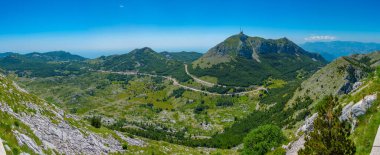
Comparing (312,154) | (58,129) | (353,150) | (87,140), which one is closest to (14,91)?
(58,129)

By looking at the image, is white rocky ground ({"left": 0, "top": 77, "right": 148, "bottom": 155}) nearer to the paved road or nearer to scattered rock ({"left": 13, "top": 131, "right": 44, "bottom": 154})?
scattered rock ({"left": 13, "top": 131, "right": 44, "bottom": 154})

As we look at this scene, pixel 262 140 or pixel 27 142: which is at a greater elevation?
pixel 27 142

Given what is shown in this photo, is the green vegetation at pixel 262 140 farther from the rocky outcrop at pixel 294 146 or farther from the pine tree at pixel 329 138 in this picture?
the pine tree at pixel 329 138

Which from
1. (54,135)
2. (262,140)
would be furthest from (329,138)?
(262,140)

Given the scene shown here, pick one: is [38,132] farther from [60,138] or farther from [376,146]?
[376,146]

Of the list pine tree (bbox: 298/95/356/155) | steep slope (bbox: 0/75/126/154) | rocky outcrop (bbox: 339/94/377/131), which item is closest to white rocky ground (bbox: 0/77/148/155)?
steep slope (bbox: 0/75/126/154)

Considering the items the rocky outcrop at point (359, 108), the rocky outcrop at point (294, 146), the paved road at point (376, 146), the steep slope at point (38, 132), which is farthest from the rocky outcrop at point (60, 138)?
the rocky outcrop at point (359, 108)

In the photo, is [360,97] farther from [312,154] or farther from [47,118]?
[47,118]
